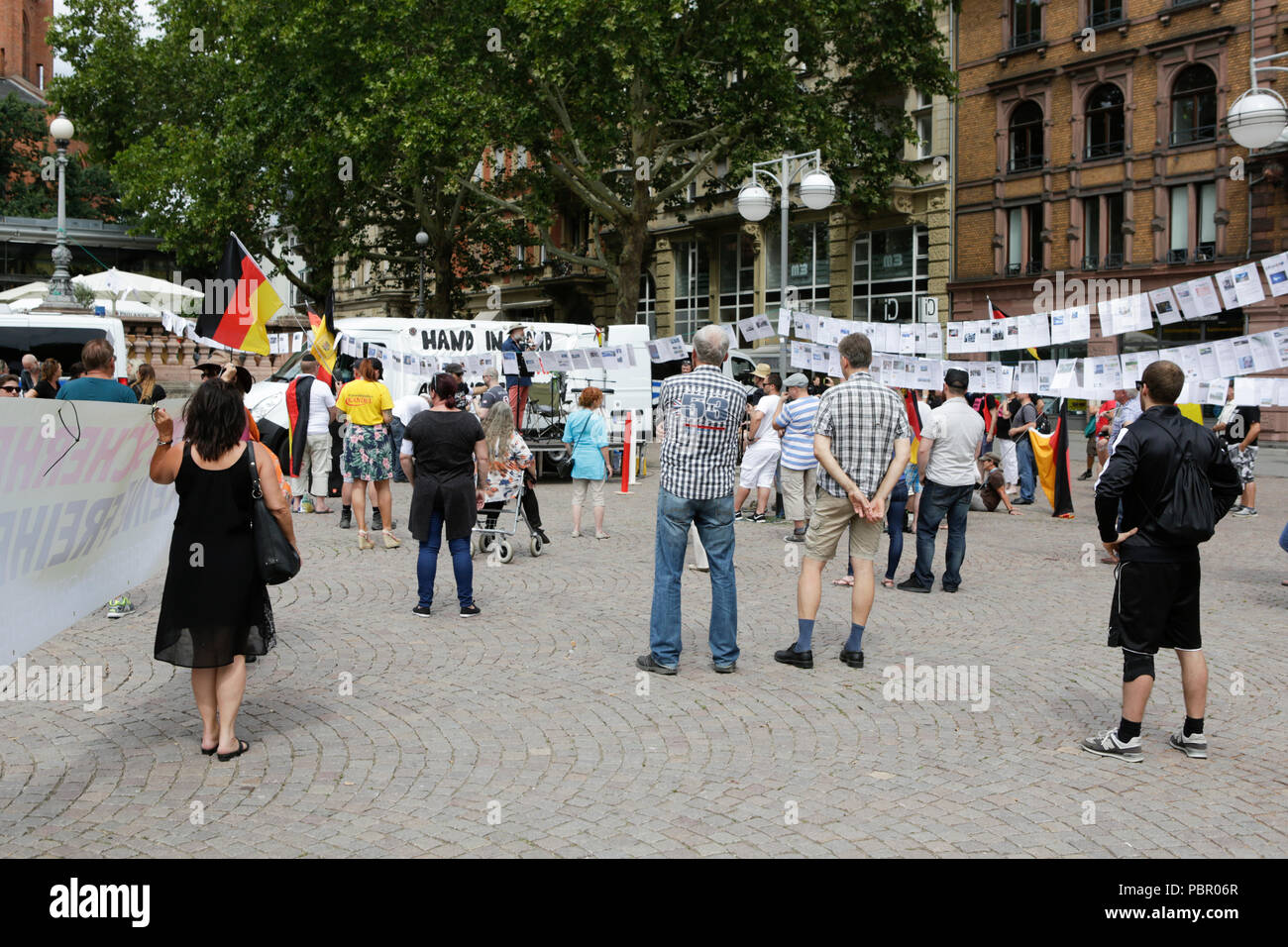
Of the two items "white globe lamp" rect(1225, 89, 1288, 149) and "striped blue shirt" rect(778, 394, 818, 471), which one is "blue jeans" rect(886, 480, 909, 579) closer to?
"striped blue shirt" rect(778, 394, 818, 471)

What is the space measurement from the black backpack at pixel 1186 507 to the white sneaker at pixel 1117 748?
3.12 ft

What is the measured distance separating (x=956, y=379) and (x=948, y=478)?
0.87 meters

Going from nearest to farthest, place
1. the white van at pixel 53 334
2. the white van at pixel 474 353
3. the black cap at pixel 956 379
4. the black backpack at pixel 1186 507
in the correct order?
the black backpack at pixel 1186 507, the black cap at pixel 956 379, the white van at pixel 53 334, the white van at pixel 474 353

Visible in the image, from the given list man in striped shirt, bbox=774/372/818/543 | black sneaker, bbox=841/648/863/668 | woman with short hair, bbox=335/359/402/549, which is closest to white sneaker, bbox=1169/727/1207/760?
black sneaker, bbox=841/648/863/668

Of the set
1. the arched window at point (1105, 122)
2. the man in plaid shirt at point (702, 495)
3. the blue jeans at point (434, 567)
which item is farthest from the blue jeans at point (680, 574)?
the arched window at point (1105, 122)

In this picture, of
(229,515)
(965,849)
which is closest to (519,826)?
(965,849)

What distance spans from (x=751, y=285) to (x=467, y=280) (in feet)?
33.3

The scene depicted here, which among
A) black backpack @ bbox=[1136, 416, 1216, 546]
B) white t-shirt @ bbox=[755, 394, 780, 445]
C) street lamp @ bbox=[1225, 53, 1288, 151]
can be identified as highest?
street lamp @ bbox=[1225, 53, 1288, 151]

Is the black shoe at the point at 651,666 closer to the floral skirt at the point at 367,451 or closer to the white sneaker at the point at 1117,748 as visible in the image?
the white sneaker at the point at 1117,748

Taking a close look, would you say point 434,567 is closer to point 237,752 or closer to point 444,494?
point 444,494

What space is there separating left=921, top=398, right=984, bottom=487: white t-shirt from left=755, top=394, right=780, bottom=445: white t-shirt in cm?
313

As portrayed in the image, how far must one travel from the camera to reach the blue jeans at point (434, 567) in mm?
8617

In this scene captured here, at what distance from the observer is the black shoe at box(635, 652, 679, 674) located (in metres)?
6.96
